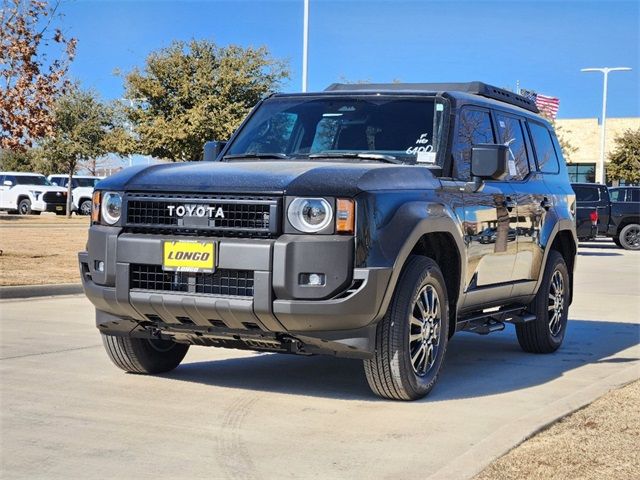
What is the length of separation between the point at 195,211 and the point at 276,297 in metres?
0.74

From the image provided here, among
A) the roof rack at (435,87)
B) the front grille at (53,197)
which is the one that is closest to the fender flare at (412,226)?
the roof rack at (435,87)

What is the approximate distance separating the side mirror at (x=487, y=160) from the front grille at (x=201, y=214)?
1827 millimetres

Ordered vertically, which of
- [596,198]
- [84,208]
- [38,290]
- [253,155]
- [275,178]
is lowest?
[84,208]

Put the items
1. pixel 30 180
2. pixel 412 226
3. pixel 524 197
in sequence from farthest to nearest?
1. pixel 30 180
2. pixel 524 197
3. pixel 412 226

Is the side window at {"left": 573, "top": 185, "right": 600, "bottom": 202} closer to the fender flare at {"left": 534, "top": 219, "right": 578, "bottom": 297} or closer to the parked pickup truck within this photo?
the parked pickup truck

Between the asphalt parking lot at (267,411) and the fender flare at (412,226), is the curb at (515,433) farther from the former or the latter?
the fender flare at (412,226)

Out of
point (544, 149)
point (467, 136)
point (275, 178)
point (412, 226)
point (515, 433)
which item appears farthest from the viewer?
point (544, 149)

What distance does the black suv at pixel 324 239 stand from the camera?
19.3ft

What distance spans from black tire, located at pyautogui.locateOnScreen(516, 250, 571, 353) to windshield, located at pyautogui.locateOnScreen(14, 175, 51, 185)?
124 feet

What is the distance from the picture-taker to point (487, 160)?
713 centimetres

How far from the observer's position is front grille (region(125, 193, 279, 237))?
598 cm

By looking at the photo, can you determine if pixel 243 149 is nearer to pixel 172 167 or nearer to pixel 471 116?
pixel 172 167

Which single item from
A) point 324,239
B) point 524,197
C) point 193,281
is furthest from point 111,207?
point 524,197

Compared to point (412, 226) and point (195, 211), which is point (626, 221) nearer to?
point (412, 226)
